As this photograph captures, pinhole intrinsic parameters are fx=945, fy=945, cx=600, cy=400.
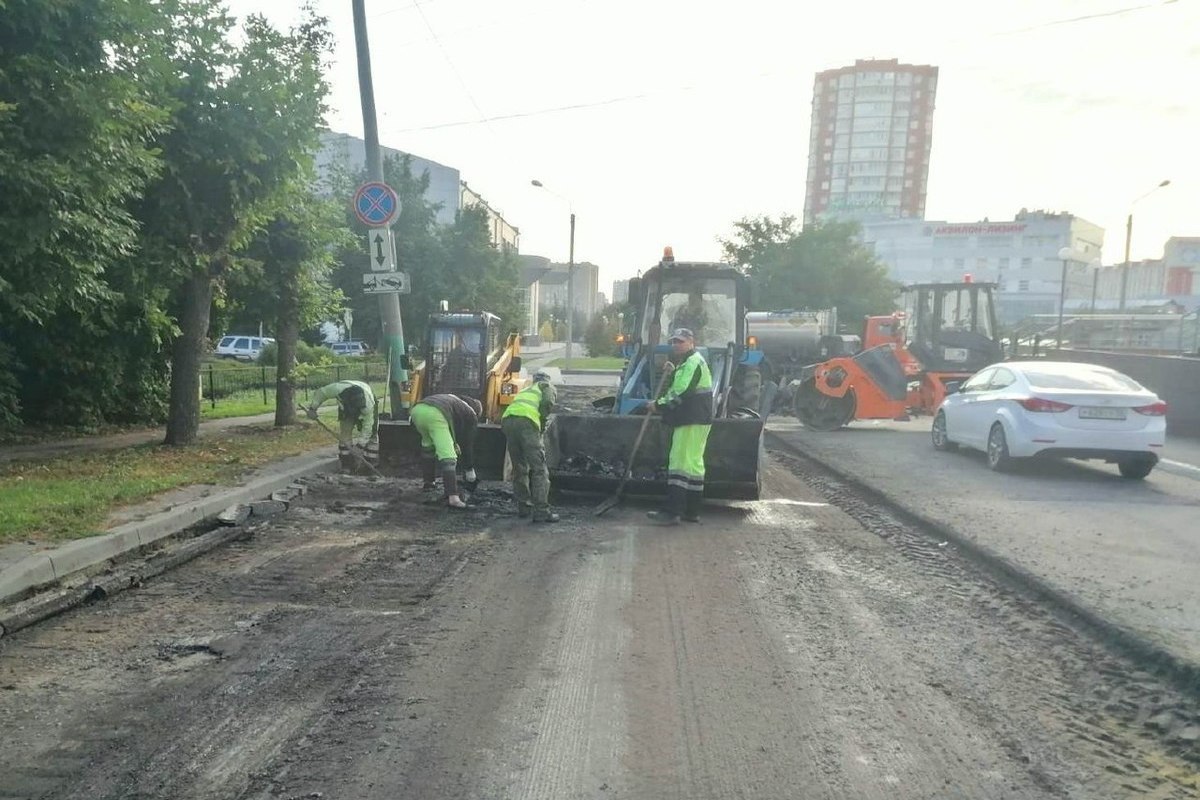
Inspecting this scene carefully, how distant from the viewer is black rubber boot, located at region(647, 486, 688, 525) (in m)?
8.94

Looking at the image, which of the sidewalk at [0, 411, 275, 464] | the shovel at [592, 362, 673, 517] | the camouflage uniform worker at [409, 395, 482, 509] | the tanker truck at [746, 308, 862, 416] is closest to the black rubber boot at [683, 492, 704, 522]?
the shovel at [592, 362, 673, 517]

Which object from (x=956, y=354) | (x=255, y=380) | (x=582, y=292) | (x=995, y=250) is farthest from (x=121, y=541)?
(x=582, y=292)

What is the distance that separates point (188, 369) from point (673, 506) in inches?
301

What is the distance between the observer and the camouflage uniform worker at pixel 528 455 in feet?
29.6

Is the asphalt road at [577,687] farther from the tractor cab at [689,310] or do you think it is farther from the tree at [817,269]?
the tree at [817,269]

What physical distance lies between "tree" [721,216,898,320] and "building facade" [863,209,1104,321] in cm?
4838

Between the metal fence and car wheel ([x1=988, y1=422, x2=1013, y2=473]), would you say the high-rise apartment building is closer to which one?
the metal fence

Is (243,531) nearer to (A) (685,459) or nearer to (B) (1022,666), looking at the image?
(A) (685,459)

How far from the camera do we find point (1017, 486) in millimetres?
11258

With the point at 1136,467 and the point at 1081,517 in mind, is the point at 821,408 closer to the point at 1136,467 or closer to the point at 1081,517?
the point at 1136,467

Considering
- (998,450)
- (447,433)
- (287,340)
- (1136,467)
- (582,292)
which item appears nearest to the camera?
(447,433)

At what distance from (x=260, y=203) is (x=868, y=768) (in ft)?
35.3

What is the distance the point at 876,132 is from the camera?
131625 mm

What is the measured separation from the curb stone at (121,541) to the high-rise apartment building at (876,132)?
126453 mm
